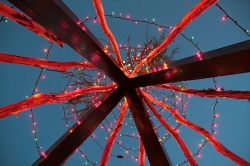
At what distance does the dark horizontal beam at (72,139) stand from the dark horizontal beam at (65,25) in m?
0.43

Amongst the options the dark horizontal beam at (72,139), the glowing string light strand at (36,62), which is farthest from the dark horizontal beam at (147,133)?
the glowing string light strand at (36,62)

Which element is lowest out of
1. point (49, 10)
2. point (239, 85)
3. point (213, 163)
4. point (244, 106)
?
point (213, 163)

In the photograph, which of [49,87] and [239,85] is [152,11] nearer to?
[239,85]

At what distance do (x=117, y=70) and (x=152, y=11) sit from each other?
397 cm

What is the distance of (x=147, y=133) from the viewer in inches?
82.7

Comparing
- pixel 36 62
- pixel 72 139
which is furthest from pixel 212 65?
pixel 36 62

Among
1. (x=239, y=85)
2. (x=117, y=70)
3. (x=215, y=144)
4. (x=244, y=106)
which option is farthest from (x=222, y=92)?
(x=244, y=106)

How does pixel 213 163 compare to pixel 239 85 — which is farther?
pixel 213 163

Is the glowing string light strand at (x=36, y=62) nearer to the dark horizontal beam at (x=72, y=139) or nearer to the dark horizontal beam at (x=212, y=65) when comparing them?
the dark horizontal beam at (x=72, y=139)

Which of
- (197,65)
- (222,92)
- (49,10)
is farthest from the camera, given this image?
(222,92)

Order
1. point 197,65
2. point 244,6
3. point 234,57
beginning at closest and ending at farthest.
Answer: point 234,57
point 197,65
point 244,6

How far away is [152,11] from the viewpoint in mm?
5613

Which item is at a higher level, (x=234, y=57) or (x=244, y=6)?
(x=244, y=6)

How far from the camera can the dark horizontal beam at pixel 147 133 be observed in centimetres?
203
